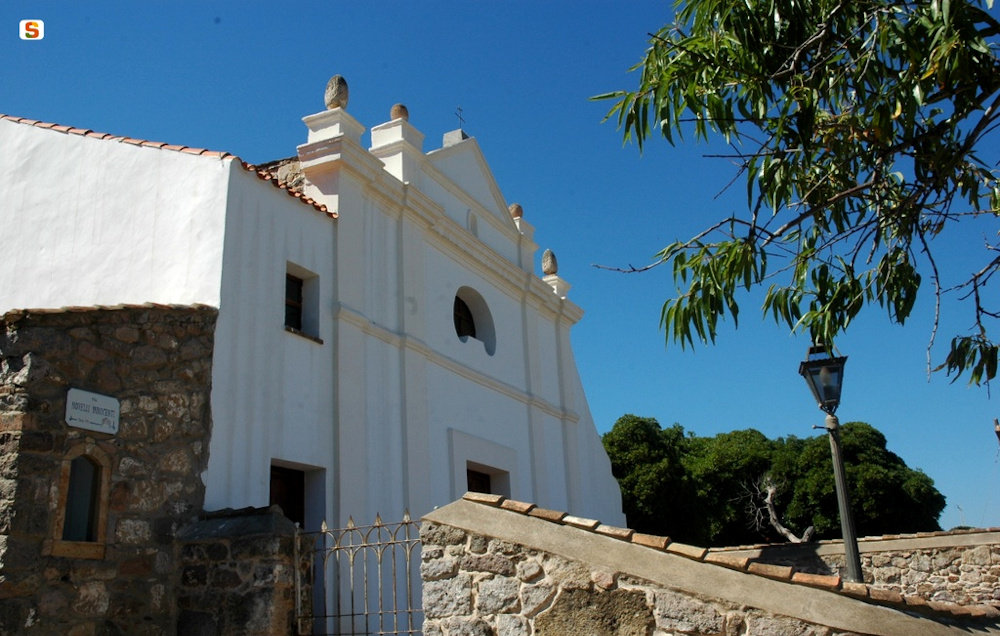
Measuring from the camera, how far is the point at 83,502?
7559mm

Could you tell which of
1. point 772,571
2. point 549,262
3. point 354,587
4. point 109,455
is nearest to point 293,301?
point 354,587

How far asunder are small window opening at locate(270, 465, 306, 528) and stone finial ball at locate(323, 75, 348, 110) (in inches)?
186

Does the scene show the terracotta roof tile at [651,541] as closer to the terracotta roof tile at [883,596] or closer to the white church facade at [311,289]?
the terracotta roof tile at [883,596]

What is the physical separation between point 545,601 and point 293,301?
553 cm

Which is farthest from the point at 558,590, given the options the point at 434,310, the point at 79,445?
the point at 434,310

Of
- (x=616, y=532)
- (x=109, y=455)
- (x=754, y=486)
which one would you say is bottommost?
(x=616, y=532)

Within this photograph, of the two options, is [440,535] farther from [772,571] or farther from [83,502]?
[83,502]

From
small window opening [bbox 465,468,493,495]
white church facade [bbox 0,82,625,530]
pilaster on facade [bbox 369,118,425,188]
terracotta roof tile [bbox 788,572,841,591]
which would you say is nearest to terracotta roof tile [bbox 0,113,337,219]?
white church facade [bbox 0,82,625,530]

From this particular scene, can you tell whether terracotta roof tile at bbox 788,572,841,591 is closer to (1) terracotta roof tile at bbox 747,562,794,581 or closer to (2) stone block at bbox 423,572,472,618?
(1) terracotta roof tile at bbox 747,562,794,581

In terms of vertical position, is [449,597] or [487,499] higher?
[487,499]

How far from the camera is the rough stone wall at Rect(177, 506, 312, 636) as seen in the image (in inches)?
293

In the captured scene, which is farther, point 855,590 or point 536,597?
point 536,597

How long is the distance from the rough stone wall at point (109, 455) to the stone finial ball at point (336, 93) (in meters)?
4.24

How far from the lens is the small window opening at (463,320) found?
14.6 meters
